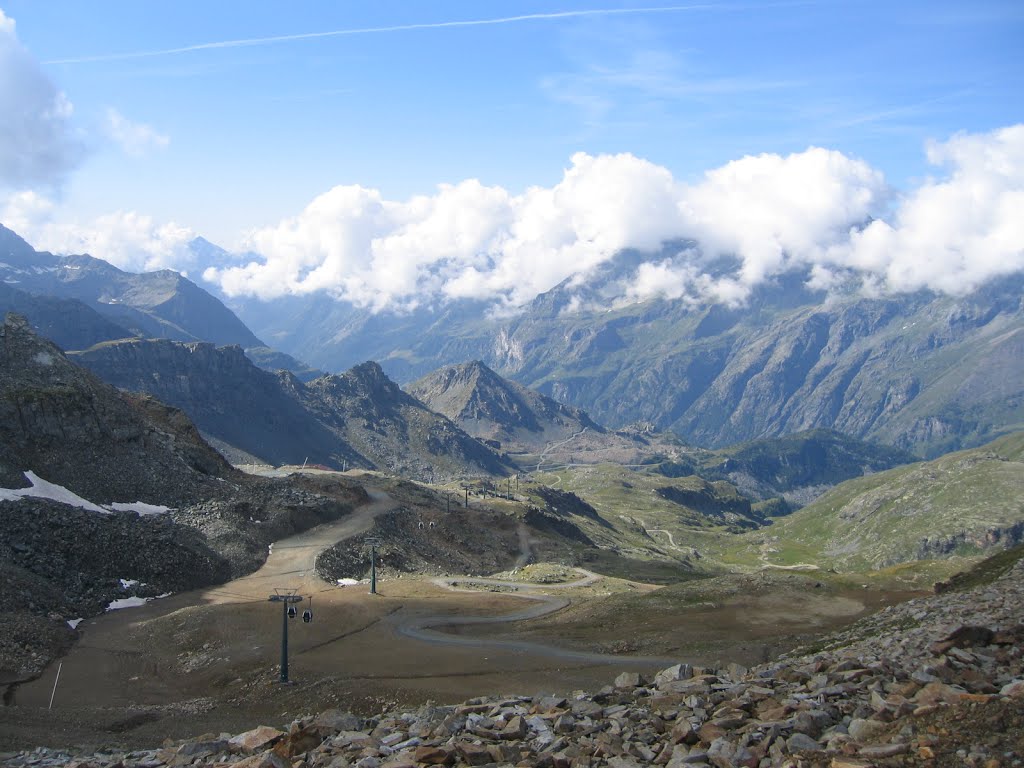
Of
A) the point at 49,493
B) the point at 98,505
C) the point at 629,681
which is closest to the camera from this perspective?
the point at 629,681

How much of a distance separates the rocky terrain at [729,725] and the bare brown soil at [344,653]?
1079 cm

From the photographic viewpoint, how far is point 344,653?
58906mm

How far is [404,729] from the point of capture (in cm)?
2934

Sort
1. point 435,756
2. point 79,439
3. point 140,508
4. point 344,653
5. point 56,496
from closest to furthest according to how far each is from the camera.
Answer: point 435,756 → point 344,653 → point 56,496 → point 140,508 → point 79,439

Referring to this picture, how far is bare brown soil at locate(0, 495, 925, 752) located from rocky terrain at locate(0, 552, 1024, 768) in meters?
10.8

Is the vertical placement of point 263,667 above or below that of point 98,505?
below

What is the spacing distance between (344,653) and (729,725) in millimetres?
40124

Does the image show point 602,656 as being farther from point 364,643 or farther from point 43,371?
point 43,371

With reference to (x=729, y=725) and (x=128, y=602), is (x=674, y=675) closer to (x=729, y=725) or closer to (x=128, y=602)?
(x=729, y=725)

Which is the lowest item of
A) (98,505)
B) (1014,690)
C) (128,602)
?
(128,602)

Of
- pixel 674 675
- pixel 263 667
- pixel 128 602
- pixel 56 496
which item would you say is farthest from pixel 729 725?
pixel 56 496

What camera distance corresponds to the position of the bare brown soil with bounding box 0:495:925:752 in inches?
1823

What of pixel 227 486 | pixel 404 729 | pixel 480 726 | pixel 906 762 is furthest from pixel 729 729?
pixel 227 486

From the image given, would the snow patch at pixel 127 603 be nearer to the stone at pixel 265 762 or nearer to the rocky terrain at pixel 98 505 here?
the rocky terrain at pixel 98 505
